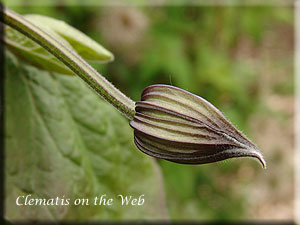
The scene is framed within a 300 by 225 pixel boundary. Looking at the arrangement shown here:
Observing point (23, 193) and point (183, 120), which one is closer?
point (183, 120)

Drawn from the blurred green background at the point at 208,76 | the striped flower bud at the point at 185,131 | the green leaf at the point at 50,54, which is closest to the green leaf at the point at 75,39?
the green leaf at the point at 50,54

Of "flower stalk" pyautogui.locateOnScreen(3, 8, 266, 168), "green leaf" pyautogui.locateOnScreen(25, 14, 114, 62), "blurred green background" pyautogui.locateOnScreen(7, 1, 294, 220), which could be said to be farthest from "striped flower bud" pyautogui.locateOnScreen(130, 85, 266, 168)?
"blurred green background" pyautogui.locateOnScreen(7, 1, 294, 220)

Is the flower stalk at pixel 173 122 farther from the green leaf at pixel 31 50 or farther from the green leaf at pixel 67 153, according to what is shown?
the green leaf at pixel 67 153

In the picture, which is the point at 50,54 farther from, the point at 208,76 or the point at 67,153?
the point at 208,76

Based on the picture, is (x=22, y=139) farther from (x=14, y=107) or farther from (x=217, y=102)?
(x=217, y=102)

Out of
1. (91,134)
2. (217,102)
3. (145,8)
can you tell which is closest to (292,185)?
(217,102)

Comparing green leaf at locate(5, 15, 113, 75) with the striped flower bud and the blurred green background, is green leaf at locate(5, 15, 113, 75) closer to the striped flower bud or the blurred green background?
the striped flower bud

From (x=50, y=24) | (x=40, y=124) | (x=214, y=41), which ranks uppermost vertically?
(x=50, y=24)

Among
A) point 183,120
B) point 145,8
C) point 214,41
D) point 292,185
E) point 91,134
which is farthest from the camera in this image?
point 292,185

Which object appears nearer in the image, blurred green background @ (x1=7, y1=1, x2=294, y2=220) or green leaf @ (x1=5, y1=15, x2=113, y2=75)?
green leaf @ (x1=5, y1=15, x2=113, y2=75)
